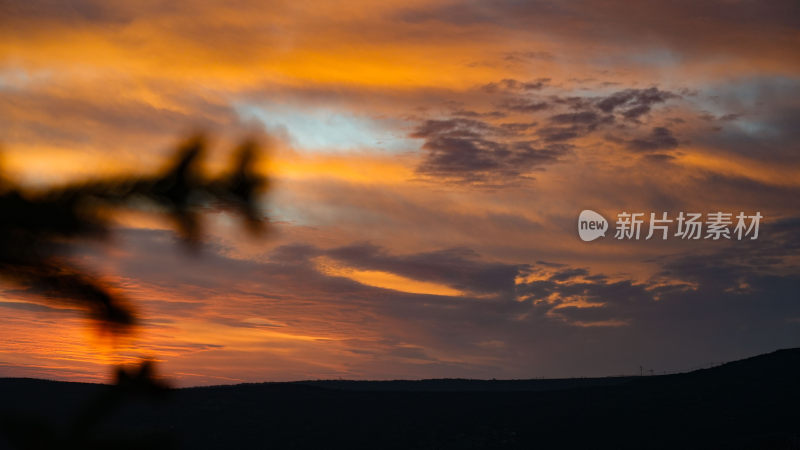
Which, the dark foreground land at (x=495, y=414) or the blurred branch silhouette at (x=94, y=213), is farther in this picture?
the dark foreground land at (x=495, y=414)

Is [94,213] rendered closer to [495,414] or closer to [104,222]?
[104,222]

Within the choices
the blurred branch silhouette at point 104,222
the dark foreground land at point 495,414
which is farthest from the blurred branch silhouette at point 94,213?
the dark foreground land at point 495,414

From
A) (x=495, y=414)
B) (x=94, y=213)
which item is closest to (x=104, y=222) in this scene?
(x=94, y=213)

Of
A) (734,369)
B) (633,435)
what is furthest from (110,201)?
(734,369)

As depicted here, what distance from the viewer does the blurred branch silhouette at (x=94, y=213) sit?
266cm

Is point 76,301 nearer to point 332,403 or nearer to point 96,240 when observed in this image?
point 96,240

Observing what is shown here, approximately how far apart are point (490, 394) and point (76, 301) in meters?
35.5

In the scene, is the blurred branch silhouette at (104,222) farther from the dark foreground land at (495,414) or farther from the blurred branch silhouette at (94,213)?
the dark foreground land at (495,414)

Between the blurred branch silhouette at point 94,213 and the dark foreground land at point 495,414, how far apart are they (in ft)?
75.2

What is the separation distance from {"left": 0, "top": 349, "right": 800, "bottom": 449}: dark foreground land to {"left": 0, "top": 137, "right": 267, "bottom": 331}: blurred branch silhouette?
22.9 m

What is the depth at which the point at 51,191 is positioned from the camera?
275 centimetres

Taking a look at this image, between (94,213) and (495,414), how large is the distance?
30857 millimetres

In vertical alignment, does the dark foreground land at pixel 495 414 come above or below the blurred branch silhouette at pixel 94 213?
below

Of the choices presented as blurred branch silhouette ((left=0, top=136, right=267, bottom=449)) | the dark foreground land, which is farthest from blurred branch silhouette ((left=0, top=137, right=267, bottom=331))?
the dark foreground land
